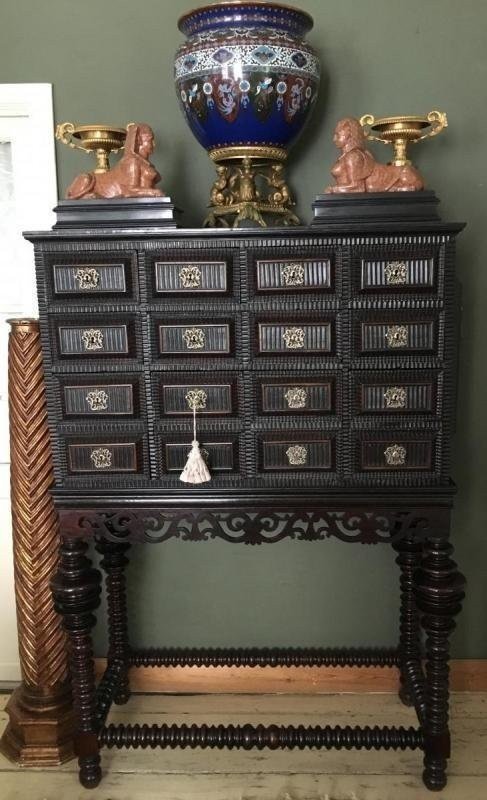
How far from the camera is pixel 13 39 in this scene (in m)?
2.25

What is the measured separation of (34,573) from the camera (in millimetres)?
2203

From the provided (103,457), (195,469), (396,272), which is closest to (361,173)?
(396,272)

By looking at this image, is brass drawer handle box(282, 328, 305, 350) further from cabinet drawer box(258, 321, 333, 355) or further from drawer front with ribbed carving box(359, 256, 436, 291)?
drawer front with ribbed carving box(359, 256, 436, 291)

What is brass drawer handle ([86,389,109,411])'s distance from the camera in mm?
1892

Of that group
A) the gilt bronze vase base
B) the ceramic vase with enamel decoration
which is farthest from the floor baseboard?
the ceramic vase with enamel decoration

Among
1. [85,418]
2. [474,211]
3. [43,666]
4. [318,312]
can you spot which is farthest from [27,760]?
[474,211]

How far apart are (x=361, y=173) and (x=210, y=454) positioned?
0.82 metres

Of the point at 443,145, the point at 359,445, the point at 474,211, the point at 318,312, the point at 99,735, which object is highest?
the point at 443,145

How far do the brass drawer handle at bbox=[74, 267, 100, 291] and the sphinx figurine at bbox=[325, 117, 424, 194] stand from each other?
632 millimetres

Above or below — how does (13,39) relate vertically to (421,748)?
above

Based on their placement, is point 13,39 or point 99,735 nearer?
point 99,735

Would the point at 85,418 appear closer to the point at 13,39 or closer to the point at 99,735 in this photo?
the point at 99,735

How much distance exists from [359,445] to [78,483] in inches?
29.9

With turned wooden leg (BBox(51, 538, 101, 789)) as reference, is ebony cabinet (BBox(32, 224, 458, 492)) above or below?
above
